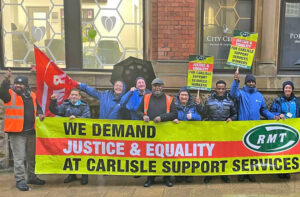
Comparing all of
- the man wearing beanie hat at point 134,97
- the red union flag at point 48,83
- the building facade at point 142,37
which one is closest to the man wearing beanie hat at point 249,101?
the building facade at point 142,37

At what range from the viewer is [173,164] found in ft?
16.4

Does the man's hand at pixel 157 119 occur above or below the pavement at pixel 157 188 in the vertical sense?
above

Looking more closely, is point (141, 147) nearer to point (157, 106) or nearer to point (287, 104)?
point (157, 106)

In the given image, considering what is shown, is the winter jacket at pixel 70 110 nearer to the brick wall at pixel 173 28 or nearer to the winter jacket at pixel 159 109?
the winter jacket at pixel 159 109

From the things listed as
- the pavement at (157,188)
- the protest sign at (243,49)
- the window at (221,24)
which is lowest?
the pavement at (157,188)

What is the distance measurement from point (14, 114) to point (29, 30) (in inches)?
90.8

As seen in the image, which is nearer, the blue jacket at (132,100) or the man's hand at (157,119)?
the man's hand at (157,119)

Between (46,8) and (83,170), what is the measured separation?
11.8 feet

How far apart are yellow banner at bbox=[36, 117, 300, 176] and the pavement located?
26 cm

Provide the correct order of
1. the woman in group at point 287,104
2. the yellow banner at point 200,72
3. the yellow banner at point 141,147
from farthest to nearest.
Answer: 1. the yellow banner at point 200,72
2. the woman in group at point 287,104
3. the yellow banner at point 141,147

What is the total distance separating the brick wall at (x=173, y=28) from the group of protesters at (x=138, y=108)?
49.3 inches

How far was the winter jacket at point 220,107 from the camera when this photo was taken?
5059mm

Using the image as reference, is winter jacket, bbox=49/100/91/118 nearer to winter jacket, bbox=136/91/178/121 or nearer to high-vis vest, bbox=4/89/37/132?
high-vis vest, bbox=4/89/37/132

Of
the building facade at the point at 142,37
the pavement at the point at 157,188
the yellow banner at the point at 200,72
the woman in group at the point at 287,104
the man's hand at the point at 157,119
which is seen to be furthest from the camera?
the building facade at the point at 142,37
